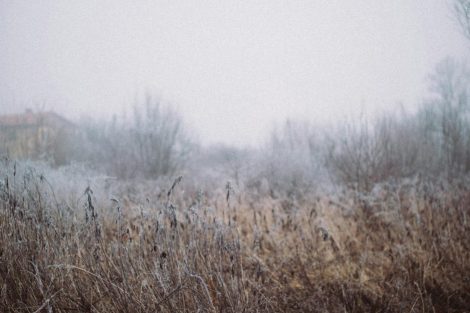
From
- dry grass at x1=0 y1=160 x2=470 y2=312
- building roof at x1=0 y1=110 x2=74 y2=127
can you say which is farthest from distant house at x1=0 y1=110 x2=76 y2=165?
dry grass at x1=0 y1=160 x2=470 y2=312

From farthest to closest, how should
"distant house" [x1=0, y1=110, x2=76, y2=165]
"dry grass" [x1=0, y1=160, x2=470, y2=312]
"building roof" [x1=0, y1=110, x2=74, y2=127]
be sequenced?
"distant house" [x1=0, y1=110, x2=76, y2=165] < "building roof" [x1=0, y1=110, x2=74, y2=127] < "dry grass" [x1=0, y1=160, x2=470, y2=312]

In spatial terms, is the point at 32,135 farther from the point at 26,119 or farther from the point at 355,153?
the point at 355,153

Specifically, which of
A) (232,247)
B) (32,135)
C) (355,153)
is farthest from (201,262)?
(32,135)

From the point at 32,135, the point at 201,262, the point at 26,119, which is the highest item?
the point at 26,119

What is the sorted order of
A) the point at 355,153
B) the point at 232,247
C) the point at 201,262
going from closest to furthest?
the point at 232,247 → the point at 201,262 → the point at 355,153

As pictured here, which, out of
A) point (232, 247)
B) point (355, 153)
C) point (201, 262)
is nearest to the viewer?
point (232, 247)

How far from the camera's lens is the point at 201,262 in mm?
2064

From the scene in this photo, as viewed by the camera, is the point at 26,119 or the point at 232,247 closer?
the point at 232,247

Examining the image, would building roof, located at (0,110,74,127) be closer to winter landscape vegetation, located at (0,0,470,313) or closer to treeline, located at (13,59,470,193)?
winter landscape vegetation, located at (0,0,470,313)

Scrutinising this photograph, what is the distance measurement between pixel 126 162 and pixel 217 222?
11.2 m

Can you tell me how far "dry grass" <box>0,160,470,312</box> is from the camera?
1648 mm

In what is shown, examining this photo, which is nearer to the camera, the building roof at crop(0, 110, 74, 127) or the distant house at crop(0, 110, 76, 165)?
the building roof at crop(0, 110, 74, 127)

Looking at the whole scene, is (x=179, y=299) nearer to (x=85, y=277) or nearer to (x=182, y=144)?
(x=85, y=277)

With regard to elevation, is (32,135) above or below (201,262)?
above
